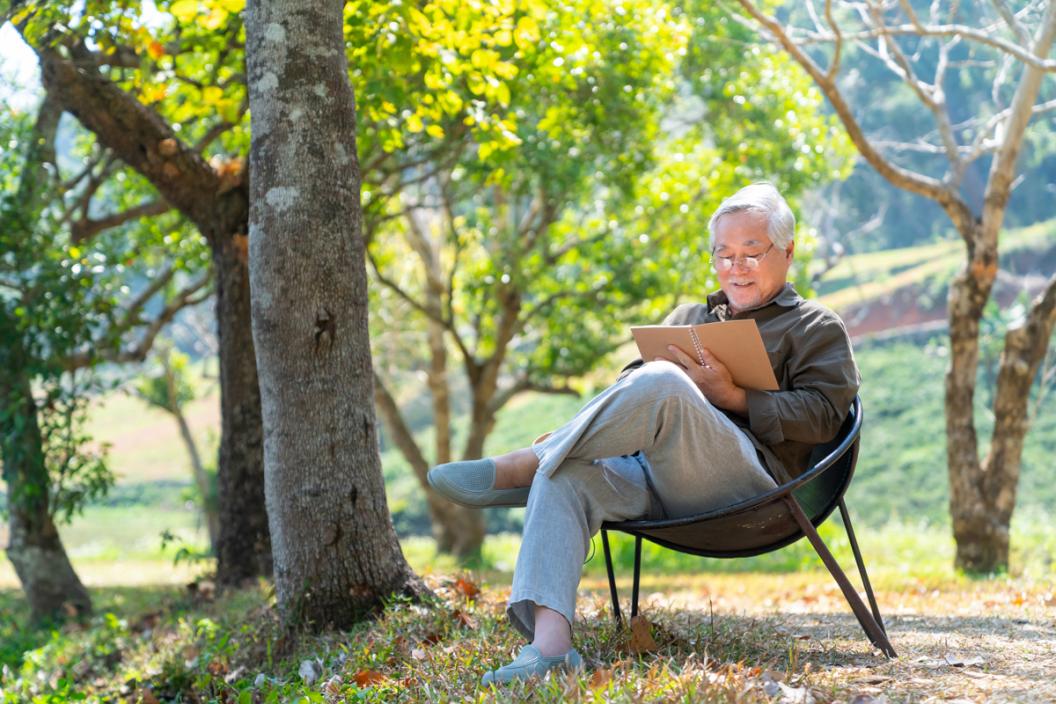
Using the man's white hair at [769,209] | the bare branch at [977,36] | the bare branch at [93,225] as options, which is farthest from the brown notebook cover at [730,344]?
the bare branch at [93,225]

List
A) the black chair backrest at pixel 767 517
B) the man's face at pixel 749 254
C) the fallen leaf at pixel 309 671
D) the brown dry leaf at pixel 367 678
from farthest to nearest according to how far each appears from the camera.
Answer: the fallen leaf at pixel 309 671, the man's face at pixel 749 254, the brown dry leaf at pixel 367 678, the black chair backrest at pixel 767 517

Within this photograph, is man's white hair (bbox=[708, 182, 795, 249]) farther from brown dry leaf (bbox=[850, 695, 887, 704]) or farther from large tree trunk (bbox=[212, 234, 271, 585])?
large tree trunk (bbox=[212, 234, 271, 585])

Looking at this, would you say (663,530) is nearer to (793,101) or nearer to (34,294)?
(34,294)

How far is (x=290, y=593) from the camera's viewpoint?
4.27 metres

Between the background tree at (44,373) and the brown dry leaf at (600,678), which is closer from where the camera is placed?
the brown dry leaf at (600,678)

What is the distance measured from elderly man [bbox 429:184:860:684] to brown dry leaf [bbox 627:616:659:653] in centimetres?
35

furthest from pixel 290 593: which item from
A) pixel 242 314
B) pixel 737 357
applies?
pixel 242 314

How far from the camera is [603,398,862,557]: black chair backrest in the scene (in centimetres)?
327

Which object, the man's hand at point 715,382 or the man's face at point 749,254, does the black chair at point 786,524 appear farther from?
the man's face at point 749,254

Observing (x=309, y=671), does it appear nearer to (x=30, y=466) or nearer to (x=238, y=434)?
(x=238, y=434)

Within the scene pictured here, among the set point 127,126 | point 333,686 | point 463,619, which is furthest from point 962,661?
point 127,126

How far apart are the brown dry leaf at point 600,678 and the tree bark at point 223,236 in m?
4.01

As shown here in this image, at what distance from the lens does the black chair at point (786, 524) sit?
328 centimetres

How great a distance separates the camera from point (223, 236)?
637 centimetres
